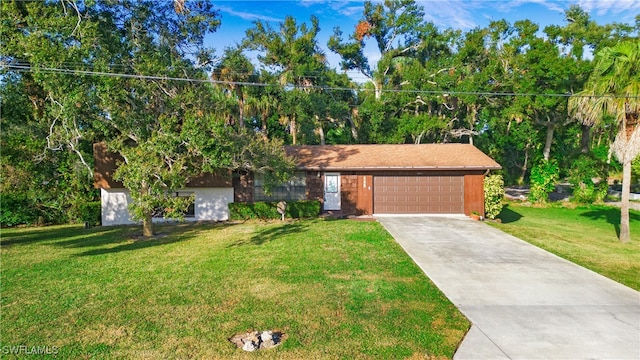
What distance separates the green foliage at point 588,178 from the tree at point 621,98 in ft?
40.7

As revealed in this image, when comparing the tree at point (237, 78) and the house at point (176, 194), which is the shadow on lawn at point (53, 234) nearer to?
the house at point (176, 194)

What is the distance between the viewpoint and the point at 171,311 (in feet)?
20.9

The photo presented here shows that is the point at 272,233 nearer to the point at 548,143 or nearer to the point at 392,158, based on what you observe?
the point at 392,158

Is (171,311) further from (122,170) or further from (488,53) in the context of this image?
(488,53)

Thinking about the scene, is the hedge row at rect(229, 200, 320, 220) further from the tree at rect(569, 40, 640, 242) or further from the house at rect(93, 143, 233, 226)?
the tree at rect(569, 40, 640, 242)

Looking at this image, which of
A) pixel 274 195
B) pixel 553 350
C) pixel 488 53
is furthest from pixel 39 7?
pixel 488 53

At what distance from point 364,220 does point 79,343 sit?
1198 cm

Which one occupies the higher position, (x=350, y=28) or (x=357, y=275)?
(x=350, y=28)

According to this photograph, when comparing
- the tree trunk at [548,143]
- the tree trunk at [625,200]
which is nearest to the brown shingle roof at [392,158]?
the tree trunk at [625,200]

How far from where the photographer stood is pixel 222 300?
270 inches

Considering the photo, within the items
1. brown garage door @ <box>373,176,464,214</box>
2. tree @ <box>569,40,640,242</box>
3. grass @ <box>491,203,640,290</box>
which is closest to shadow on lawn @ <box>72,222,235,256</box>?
Answer: brown garage door @ <box>373,176,464,214</box>

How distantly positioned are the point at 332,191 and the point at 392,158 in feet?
11.1

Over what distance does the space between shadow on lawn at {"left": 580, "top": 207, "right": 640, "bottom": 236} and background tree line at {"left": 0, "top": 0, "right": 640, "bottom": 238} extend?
2.84 metres

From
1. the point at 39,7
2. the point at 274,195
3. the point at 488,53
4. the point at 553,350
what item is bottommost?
the point at 553,350
